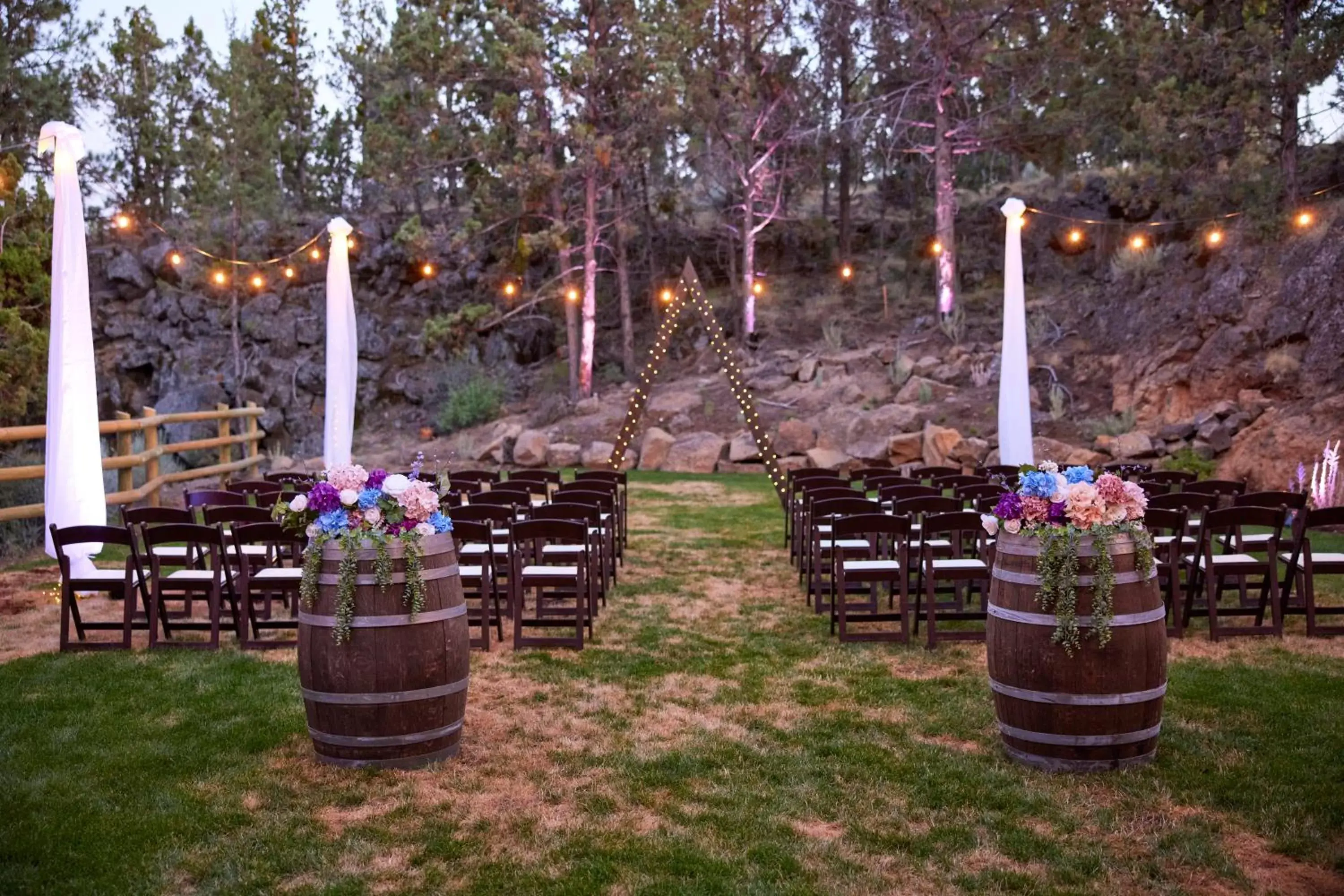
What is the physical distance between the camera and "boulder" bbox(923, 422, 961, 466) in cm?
1589

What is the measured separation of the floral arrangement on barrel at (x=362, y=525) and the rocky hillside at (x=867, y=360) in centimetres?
1142

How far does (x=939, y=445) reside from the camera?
52.5 ft

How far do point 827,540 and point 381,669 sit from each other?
4628 millimetres

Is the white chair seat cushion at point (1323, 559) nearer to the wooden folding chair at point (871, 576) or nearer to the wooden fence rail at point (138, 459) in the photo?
the wooden folding chair at point (871, 576)

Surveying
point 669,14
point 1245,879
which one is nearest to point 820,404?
point 669,14

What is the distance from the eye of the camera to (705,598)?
824 centimetres

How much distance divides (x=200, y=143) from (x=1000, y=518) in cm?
2745

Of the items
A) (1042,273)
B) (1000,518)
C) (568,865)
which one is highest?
(1042,273)

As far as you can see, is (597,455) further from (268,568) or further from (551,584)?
(551,584)

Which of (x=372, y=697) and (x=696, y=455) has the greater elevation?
(x=696, y=455)

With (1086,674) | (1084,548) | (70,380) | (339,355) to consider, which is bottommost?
(1086,674)

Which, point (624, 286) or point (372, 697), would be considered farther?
point (624, 286)

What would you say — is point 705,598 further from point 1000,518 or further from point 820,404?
point 820,404

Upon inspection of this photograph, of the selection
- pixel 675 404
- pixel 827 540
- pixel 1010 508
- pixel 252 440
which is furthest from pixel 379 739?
pixel 675 404
